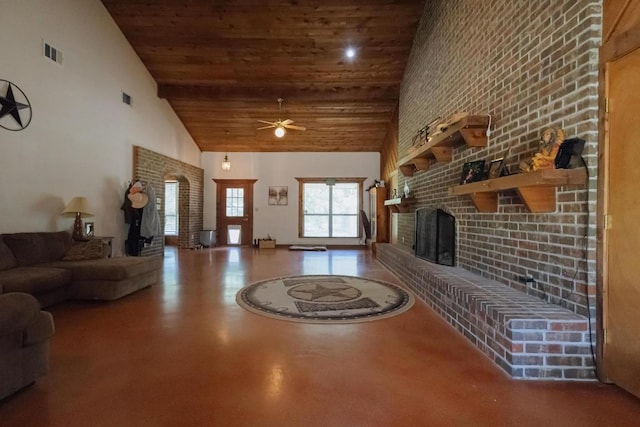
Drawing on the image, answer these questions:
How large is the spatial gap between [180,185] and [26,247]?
5.75 metres

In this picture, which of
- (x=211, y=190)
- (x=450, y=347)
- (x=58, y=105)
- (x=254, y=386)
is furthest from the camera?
(x=211, y=190)

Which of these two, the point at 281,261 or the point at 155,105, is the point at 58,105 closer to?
the point at 155,105

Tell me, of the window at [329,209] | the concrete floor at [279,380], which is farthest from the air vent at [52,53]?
the window at [329,209]

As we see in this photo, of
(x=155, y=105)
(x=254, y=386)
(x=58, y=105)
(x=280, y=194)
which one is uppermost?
(x=155, y=105)

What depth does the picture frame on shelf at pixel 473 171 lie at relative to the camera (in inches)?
136

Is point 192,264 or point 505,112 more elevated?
point 505,112

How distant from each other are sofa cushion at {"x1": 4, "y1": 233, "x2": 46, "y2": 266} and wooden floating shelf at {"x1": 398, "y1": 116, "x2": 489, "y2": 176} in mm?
5020

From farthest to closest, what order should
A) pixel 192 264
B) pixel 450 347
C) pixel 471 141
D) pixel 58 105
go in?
pixel 192 264 < pixel 58 105 < pixel 471 141 < pixel 450 347

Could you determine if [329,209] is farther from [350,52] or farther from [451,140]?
[451,140]

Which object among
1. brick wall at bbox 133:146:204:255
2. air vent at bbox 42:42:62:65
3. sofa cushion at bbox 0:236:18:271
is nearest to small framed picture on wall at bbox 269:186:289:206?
brick wall at bbox 133:146:204:255

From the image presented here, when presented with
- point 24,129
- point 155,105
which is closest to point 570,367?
point 24,129

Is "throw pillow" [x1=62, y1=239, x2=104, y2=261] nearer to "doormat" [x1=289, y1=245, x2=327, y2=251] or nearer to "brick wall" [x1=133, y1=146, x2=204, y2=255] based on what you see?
"brick wall" [x1=133, y1=146, x2=204, y2=255]

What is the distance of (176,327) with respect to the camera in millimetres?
3154

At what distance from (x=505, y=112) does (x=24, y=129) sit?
556 centimetres
